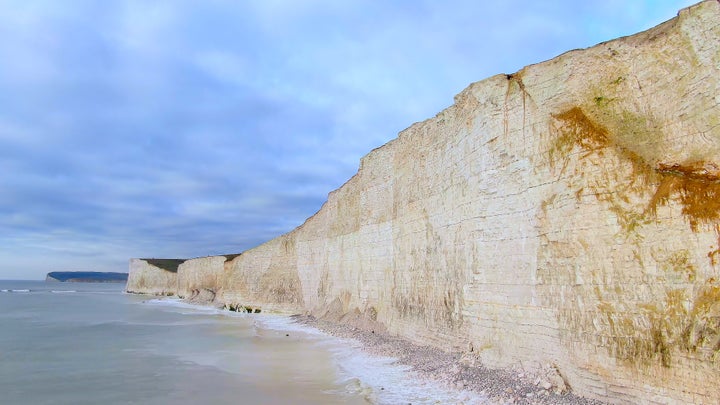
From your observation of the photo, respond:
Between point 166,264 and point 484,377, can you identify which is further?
point 166,264

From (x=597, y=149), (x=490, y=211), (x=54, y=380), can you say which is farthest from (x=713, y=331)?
(x=54, y=380)

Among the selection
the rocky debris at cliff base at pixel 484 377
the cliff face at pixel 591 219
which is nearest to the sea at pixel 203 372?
the rocky debris at cliff base at pixel 484 377

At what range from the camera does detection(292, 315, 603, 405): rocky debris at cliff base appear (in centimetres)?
655

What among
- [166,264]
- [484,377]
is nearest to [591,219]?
[484,377]

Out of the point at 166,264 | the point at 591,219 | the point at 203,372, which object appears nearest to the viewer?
the point at 591,219

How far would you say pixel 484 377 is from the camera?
7781 mm

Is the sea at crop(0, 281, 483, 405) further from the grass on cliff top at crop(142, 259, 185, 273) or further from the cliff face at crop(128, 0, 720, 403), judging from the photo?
the grass on cliff top at crop(142, 259, 185, 273)

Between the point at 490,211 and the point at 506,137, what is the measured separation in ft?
4.48

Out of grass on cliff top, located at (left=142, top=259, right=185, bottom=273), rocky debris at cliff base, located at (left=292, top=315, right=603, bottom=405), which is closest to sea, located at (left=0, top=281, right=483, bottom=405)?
rocky debris at cliff base, located at (left=292, top=315, right=603, bottom=405)

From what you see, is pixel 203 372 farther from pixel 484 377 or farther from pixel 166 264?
pixel 166 264

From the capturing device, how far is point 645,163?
5.96m

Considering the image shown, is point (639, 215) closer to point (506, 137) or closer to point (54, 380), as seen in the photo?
point (506, 137)

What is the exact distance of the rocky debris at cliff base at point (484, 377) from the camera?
21.5 ft

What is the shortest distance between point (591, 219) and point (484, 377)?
10.3ft
